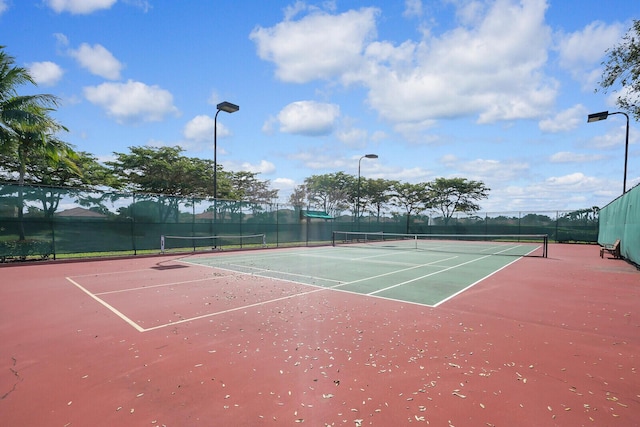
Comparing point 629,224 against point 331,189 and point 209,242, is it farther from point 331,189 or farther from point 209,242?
point 331,189

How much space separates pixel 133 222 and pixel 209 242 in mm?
4630

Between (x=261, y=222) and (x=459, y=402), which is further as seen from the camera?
(x=261, y=222)

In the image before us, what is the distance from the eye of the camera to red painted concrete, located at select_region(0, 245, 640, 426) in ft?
9.93

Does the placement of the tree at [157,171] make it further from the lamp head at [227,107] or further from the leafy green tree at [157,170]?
the lamp head at [227,107]

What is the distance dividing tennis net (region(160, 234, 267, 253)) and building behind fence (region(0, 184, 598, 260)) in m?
0.39

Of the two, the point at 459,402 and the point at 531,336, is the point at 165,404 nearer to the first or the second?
the point at 459,402

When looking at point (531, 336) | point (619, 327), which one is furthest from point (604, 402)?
point (619, 327)

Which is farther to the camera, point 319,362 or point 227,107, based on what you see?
point 227,107

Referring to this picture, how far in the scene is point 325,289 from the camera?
8.41 m

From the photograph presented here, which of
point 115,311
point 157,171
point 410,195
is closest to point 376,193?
point 410,195

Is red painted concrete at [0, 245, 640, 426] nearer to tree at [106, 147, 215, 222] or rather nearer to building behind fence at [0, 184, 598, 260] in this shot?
building behind fence at [0, 184, 598, 260]

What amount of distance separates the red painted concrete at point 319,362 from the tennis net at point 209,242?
11.1 metres

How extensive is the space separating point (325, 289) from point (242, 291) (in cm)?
207

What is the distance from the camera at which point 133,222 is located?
1714cm
